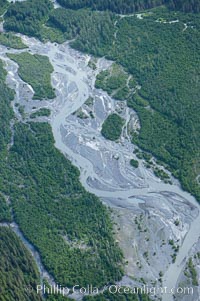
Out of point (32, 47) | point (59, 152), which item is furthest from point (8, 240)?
point (32, 47)

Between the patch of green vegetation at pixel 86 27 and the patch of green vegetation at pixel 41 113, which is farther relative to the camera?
the patch of green vegetation at pixel 86 27

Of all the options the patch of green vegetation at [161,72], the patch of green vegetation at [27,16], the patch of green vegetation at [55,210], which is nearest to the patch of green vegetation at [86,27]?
the patch of green vegetation at [161,72]

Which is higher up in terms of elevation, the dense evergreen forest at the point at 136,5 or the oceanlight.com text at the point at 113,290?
the dense evergreen forest at the point at 136,5

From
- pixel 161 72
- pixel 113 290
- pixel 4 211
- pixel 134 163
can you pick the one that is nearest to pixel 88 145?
pixel 134 163

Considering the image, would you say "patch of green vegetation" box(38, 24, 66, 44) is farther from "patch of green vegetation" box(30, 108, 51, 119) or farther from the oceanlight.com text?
the oceanlight.com text

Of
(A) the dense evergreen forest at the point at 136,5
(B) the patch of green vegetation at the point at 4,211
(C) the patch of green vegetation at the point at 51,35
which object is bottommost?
(B) the patch of green vegetation at the point at 4,211

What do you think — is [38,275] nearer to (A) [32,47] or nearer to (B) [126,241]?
(B) [126,241]

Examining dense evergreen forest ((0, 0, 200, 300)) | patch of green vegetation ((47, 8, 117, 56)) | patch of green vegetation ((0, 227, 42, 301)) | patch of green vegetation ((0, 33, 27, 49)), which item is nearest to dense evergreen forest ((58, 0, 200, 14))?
dense evergreen forest ((0, 0, 200, 300))

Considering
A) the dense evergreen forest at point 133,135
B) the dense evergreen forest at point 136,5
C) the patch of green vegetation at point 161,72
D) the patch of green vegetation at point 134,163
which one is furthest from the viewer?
the dense evergreen forest at point 136,5

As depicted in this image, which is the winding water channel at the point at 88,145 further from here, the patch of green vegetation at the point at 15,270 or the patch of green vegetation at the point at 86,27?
the patch of green vegetation at the point at 86,27
